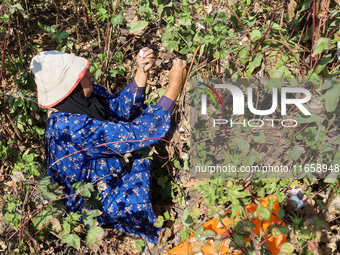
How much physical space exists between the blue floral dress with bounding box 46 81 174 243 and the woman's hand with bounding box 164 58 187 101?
0.06m

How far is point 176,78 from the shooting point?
1976 mm

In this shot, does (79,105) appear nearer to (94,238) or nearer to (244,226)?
(94,238)

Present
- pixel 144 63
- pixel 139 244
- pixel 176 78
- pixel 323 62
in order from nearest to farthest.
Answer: pixel 323 62
pixel 176 78
pixel 139 244
pixel 144 63

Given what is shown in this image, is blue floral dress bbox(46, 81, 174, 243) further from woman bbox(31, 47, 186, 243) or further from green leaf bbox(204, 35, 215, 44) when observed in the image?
green leaf bbox(204, 35, 215, 44)

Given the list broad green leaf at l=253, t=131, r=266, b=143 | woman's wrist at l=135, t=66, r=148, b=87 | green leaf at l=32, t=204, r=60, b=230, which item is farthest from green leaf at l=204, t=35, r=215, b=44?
green leaf at l=32, t=204, r=60, b=230

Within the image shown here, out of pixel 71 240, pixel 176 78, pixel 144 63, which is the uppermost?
pixel 144 63

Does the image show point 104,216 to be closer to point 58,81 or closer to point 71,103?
point 71,103

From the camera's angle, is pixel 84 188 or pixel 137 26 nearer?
pixel 84 188

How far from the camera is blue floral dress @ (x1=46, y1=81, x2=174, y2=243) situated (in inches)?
75.4

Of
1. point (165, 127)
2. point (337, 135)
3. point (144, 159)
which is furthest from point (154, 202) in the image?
point (337, 135)

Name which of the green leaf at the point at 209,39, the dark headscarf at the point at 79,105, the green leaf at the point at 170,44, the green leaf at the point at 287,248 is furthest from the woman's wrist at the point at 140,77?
the green leaf at the point at 287,248

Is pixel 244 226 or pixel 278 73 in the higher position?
pixel 278 73

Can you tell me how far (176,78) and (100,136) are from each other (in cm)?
62

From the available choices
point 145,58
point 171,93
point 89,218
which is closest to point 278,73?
point 171,93
